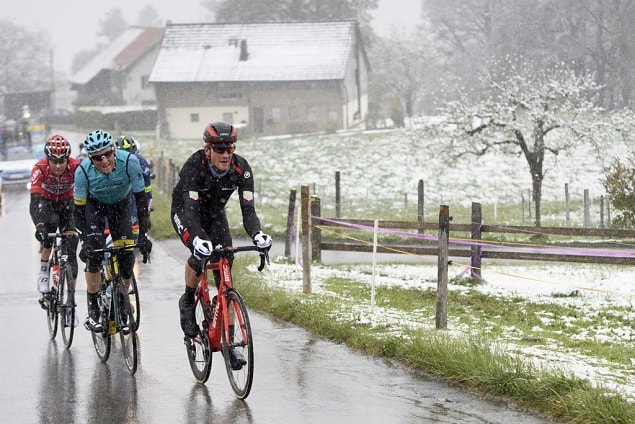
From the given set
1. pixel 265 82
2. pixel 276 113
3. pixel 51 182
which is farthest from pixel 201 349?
pixel 265 82

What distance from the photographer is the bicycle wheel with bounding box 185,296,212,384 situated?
8406 mm

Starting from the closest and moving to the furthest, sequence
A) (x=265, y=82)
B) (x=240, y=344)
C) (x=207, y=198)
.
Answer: (x=240, y=344) < (x=207, y=198) < (x=265, y=82)

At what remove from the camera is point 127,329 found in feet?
→ 30.5

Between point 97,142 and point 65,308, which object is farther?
point 65,308

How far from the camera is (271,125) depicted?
76625 millimetres

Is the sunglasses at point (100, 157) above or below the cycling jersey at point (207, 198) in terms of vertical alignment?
above

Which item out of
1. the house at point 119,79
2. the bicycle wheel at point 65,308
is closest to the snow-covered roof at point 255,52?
the house at point 119,79

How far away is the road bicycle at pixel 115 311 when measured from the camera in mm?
9023

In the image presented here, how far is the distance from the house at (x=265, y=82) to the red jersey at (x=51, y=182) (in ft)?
207

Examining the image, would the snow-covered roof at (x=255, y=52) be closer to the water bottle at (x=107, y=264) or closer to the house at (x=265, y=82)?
the house at (x=265, y=82)

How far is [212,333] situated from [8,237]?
16989mm

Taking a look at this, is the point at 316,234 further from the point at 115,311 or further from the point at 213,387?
the point at 213,387

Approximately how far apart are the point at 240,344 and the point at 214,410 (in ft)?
1.74

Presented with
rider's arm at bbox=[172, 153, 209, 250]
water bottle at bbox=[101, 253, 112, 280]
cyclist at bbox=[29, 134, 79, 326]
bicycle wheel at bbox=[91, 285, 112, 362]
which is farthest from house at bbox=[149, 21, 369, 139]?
rider's arm at bbox=[172, 153, 209, 250]
